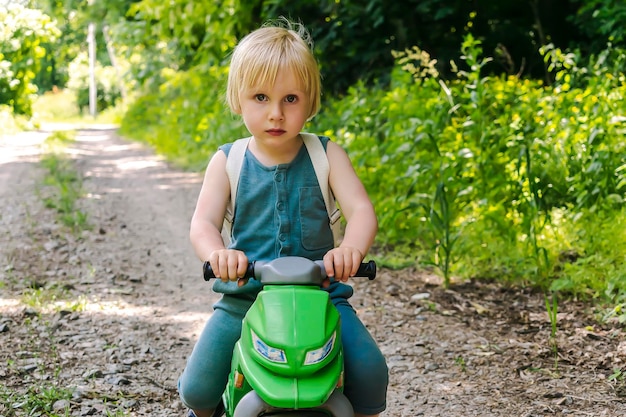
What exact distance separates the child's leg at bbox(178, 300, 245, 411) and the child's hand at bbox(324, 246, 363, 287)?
Result: 17.4 inches

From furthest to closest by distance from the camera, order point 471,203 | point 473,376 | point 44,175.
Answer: point 44,175
point 471,203
point 473,376

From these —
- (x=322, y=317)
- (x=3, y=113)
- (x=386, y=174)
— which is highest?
(x=322, y=317)

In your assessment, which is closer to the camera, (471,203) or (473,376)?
(473,376)

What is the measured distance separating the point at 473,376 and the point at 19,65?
65.6 ft

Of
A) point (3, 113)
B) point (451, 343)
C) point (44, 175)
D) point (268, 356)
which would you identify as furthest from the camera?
point (3, 113)

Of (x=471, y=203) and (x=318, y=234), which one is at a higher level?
(x=318, y=234)

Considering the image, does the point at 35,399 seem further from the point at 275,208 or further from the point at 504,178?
the point at 504,178

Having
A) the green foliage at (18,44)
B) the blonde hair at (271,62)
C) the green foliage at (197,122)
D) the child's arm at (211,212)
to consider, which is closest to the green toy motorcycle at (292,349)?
the child's arm at (211,212)

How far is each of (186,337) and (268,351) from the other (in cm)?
249

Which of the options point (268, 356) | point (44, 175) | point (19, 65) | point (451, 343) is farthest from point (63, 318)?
point (19, 65)

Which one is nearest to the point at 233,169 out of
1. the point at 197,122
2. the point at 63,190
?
the point at 63,190

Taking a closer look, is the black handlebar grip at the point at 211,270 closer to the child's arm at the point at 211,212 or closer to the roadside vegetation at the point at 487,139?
the child's arm at the point at 211,212

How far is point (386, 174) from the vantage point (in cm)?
629

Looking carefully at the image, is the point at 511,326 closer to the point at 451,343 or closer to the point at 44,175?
the point at 451,343
